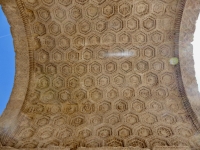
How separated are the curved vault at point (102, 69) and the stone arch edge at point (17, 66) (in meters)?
0.02

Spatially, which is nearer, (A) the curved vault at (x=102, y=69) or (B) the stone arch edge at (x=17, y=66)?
(B) the stone arch edge at (x=17, y=66)

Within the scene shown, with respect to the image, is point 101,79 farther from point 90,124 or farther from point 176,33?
point 176,33

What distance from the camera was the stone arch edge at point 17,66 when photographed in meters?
4.17

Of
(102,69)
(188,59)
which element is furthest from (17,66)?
(188,59)

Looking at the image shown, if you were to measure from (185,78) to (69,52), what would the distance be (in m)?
2.36

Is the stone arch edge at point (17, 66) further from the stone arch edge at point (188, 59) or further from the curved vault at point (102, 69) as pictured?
the stone arch edge at point (188, 59)

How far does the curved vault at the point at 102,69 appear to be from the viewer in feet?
14.0

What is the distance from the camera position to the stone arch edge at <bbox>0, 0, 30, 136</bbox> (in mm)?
4172

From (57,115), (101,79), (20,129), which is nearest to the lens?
(20,129)

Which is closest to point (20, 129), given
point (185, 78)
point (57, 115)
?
point (57, 115)

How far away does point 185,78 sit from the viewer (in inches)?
184

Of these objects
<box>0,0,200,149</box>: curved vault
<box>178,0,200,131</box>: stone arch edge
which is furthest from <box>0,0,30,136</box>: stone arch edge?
<box>178,0,200,131</box>: stone arch edge

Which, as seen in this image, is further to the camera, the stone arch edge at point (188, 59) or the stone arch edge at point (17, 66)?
the stone arch edge at point (188, 59)

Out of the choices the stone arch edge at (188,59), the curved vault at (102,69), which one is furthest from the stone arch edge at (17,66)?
the stone arch edge at (188,59)
